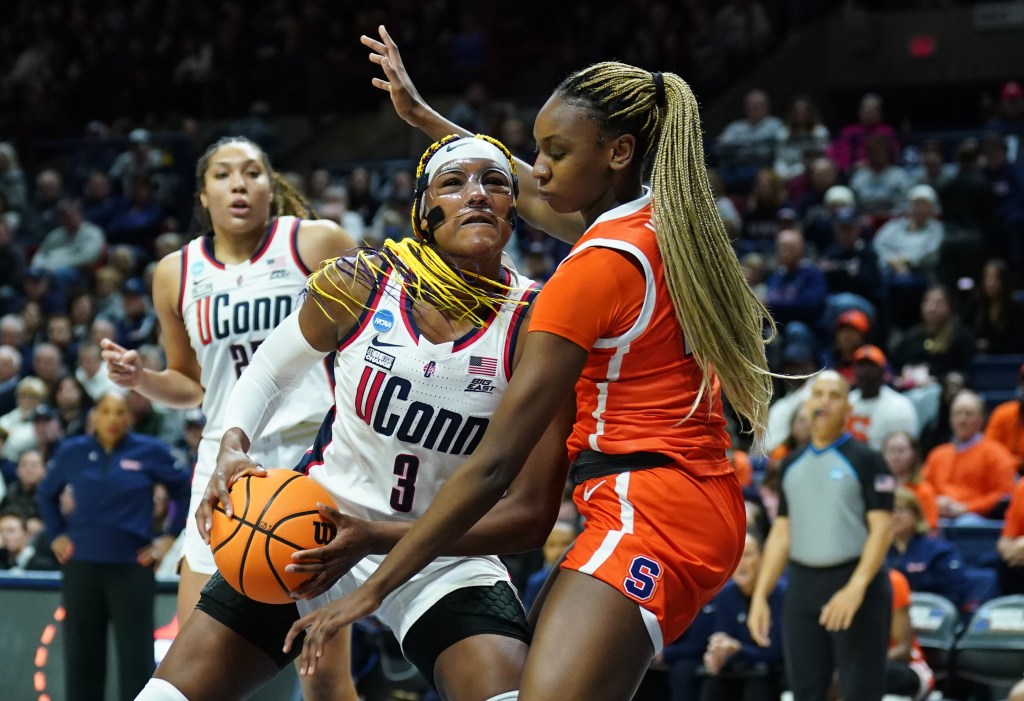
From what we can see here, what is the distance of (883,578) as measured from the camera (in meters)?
6.83

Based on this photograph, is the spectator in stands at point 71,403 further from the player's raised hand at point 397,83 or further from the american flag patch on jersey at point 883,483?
the player's raised hand at point 397,83

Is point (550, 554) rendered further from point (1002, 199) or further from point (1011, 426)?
point (1002, 199)

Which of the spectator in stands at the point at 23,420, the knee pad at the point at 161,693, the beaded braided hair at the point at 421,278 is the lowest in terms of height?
the spectator in stands at the point at 23,420

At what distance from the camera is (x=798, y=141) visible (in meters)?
13.1

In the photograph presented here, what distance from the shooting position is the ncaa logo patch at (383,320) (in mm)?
3729

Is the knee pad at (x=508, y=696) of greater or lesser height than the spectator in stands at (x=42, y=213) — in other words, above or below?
below

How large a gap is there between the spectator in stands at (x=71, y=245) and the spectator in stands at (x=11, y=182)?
4.00 feet

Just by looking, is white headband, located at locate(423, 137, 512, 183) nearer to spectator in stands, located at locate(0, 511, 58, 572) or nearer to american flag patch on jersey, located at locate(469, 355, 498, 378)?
american flag patch on jersey, located at locate(469, 355, 498, 378)

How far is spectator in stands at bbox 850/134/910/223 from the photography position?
40.4 ft

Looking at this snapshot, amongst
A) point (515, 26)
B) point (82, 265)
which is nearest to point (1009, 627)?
point (82, 265)

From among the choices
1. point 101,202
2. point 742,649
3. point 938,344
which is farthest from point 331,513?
point 101,202

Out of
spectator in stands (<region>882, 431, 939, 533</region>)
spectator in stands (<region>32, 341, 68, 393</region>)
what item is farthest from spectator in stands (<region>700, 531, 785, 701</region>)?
spectator in stands (<region>32, 341, 68, 393</region>)

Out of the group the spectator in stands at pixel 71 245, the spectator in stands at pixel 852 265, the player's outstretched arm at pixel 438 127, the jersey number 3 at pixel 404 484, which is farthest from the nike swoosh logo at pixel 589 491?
the spectator in stands at pixel 71 245

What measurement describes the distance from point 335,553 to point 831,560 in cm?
406
